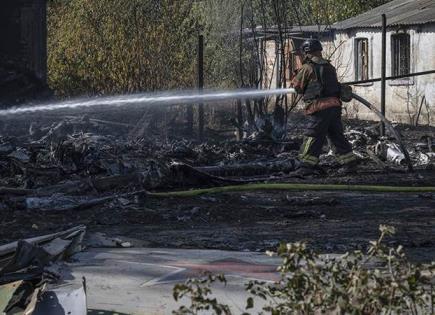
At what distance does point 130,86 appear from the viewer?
58.3 ft

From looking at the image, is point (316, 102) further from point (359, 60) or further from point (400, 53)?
point (359, 60)

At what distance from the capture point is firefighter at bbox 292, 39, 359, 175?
37.2 feet

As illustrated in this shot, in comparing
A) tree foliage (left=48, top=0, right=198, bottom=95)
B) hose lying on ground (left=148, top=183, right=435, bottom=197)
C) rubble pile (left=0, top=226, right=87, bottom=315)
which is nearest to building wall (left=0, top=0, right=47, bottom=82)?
tree foliage (left=48, top=0, right=198, bottom=95)

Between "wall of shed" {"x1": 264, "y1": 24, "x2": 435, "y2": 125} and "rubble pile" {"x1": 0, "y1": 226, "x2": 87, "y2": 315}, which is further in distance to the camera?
"wall of shed" {"x1": 264, "y1": 24, "x2": 435, "y2": 125}

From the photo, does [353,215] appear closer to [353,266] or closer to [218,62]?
[353,266]

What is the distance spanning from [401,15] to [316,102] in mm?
15083

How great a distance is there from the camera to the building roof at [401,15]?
79.8 feet

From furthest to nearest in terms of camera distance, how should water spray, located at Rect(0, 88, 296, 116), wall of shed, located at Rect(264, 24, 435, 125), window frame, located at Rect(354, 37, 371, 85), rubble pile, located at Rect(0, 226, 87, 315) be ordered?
window frame, located at Rect(354, 37, 371, 85)
wall of shed, located at Rect(264, 24, 435, 125)
water spray, located at Rect(0, 88, 296, 116)
rubble pile, located at Rect(0, 226, 87, 315)

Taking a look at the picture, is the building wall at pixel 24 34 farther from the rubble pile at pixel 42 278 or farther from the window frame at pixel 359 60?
the window frame at pixel 359 60

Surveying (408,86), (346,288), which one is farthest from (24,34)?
(346,288)

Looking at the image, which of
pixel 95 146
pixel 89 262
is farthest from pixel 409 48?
pixel 89 262

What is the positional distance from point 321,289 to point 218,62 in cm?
2304

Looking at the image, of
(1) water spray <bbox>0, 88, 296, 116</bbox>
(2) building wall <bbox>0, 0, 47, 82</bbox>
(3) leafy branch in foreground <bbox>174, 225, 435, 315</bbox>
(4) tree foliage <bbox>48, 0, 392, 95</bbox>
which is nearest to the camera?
(3) leafy branch in foreground <bbox>174, 225, 435, 315</bbox>

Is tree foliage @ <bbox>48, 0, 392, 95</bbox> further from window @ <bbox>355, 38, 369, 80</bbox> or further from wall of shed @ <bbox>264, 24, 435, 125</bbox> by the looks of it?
window @ <bbox>355, 38, 369, 80</bbox>
